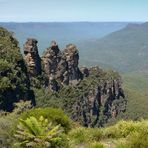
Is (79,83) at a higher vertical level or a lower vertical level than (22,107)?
lower

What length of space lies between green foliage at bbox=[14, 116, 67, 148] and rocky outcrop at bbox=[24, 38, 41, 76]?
9855 centimetres

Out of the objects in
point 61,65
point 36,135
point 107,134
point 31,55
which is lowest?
point 61,65

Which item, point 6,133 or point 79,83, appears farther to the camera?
point 79,83

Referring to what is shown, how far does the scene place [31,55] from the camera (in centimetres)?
12038

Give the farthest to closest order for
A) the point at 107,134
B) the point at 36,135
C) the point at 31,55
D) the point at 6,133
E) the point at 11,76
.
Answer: the point at 31,55, the point at 11,76, the point at 107,134, the point at 6,133, the point at 36,135

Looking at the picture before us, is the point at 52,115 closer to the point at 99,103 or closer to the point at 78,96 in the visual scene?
the point at 78,96

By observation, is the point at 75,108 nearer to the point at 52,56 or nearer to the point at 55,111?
the point at 52,56

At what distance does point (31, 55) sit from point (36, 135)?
100497mm

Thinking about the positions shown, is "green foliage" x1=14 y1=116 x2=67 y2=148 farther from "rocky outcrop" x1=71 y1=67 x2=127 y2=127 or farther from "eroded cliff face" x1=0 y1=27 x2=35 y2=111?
"rocky outcrop" x1=71 y1=67 x2=127 y2=127

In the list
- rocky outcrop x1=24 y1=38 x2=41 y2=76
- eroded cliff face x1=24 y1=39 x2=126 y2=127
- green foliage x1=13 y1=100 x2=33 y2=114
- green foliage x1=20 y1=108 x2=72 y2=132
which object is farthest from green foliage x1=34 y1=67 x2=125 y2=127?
green foliage x1=20 y1=108 x2=72 y2=132

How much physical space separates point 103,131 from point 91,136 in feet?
3.52

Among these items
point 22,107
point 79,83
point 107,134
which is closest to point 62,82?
point 79,83

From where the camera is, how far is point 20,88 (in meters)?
103

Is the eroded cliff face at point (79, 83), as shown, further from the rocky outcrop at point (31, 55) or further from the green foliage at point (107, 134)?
the green foliage at point (107, 134)
